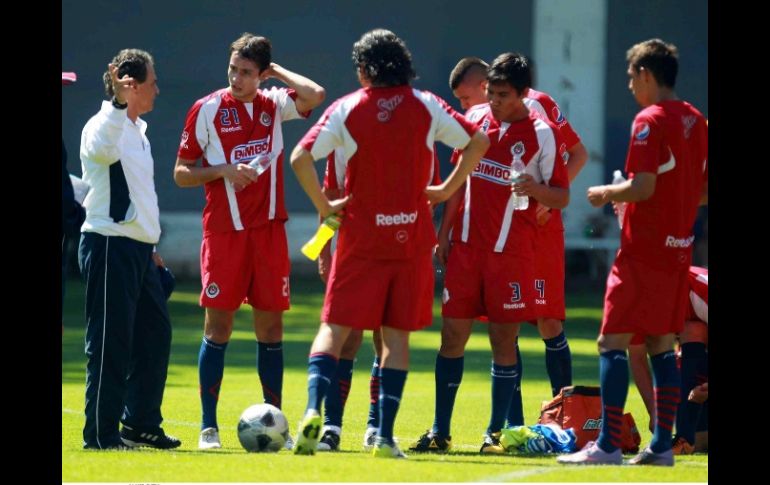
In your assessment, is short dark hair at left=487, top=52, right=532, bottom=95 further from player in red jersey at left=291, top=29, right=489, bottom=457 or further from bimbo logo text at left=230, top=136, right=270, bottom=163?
bimbo logo text at left=230, top=136, right=270, bottom=163

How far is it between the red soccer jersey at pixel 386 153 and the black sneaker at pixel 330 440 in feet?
4.64

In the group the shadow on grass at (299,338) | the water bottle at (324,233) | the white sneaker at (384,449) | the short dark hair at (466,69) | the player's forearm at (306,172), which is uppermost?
the short dark hair at (466,69)

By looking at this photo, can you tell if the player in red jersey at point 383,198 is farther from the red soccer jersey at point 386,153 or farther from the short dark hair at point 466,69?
the short dark hair at point 466,69

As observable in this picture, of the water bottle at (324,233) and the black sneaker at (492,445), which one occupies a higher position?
the water bottle at (324,233)

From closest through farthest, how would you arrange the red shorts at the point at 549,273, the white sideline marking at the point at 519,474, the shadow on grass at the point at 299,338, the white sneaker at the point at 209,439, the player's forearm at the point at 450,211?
1. the white sideline marking at the point at 519,474
2. the white sneaker at the point at 209,439
3. the player's forearm at the point at 450,211
4. the red shorts at the point at 549,273
5. the shadow on grass at the point at 299,338

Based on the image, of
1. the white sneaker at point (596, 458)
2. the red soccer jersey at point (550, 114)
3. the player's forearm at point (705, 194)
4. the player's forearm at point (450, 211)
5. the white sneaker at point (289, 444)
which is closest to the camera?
the white sneaker at point (596, 458)

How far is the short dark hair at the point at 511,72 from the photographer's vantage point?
27.4 feet

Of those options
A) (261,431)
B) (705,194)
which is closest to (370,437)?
(261,431)

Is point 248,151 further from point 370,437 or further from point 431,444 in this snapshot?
point 431,444

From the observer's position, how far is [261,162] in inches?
339

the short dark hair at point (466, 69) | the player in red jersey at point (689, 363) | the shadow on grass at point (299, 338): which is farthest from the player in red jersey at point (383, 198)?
the shadow on grass at point (299, 338)

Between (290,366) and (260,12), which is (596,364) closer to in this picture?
(290,366)
